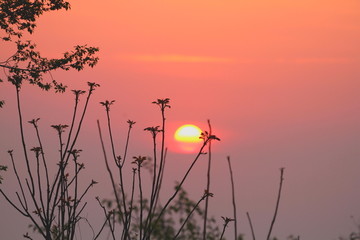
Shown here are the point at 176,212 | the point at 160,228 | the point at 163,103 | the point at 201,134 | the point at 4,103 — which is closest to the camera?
the point at 201,134

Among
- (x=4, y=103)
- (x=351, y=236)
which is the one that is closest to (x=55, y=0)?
(x=4, y=103)

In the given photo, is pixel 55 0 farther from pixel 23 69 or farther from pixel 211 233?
pixel 211 233

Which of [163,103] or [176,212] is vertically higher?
[176,212]

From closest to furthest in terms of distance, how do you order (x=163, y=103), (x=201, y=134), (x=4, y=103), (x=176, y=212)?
1. (x=201, y=134)
2. (x=163, y=103)
3. (x=176, y=212)
4. (x=4, y=103)

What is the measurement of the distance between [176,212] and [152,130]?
8805 mm

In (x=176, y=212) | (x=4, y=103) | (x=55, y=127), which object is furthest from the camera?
(x=4, y=103)

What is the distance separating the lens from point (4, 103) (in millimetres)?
20266

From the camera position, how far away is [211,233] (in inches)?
690

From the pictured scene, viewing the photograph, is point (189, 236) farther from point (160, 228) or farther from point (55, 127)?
point (55, 127)

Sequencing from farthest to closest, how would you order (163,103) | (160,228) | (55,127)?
(160,228) < (55,127) < (163,103)

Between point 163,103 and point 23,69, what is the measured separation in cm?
1357

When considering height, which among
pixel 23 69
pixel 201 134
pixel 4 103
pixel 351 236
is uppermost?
pixel 23 69

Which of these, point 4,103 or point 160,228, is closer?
point 160,228

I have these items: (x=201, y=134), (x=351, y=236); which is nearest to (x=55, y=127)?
(x=201, y=134)
